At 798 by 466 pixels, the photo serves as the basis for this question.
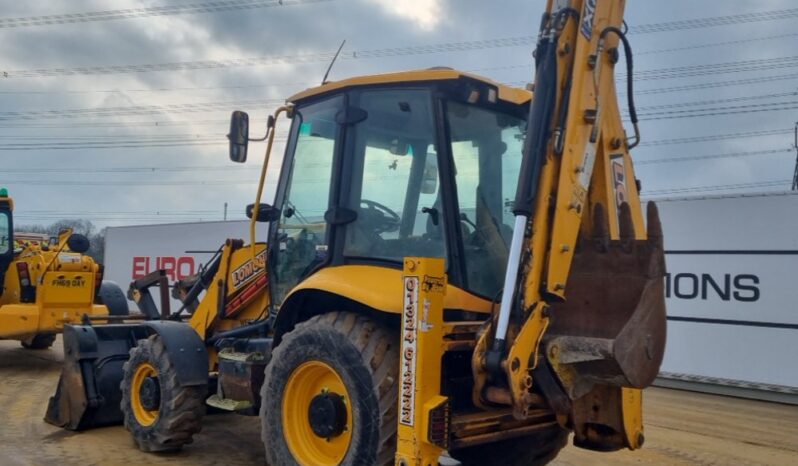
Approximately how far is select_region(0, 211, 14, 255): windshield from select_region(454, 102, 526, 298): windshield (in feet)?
30.4

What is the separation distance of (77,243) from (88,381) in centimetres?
474

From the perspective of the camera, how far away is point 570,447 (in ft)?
22.4

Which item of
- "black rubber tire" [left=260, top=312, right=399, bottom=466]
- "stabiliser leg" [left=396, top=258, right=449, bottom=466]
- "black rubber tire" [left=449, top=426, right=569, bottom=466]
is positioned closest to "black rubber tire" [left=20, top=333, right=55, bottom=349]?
"black rubber tire" [left=260, top=312, right=399, bottom=466]

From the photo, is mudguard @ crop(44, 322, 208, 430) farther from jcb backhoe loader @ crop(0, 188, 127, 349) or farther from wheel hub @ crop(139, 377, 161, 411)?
jcb backhoe loader @ crop(0, 188, 127, 349)

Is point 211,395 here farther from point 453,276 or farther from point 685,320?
point 685,320

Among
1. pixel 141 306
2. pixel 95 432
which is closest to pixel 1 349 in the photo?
pixel 141 306

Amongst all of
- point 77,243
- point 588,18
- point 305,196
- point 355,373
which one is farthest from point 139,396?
point 77,243

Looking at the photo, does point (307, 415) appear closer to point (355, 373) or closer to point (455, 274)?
point (355, 373)

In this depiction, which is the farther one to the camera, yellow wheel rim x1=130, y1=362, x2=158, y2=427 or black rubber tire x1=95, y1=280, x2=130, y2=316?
black rubber tire x1=95, y1=280, x2=130, y2=316

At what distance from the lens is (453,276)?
4.52 meters

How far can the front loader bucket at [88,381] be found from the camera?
661 centimetres

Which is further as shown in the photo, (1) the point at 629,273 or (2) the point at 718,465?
(2) the point at 718,465

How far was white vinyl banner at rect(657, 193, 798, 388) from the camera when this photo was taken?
392 inches

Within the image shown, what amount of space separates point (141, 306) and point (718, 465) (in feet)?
18.3
